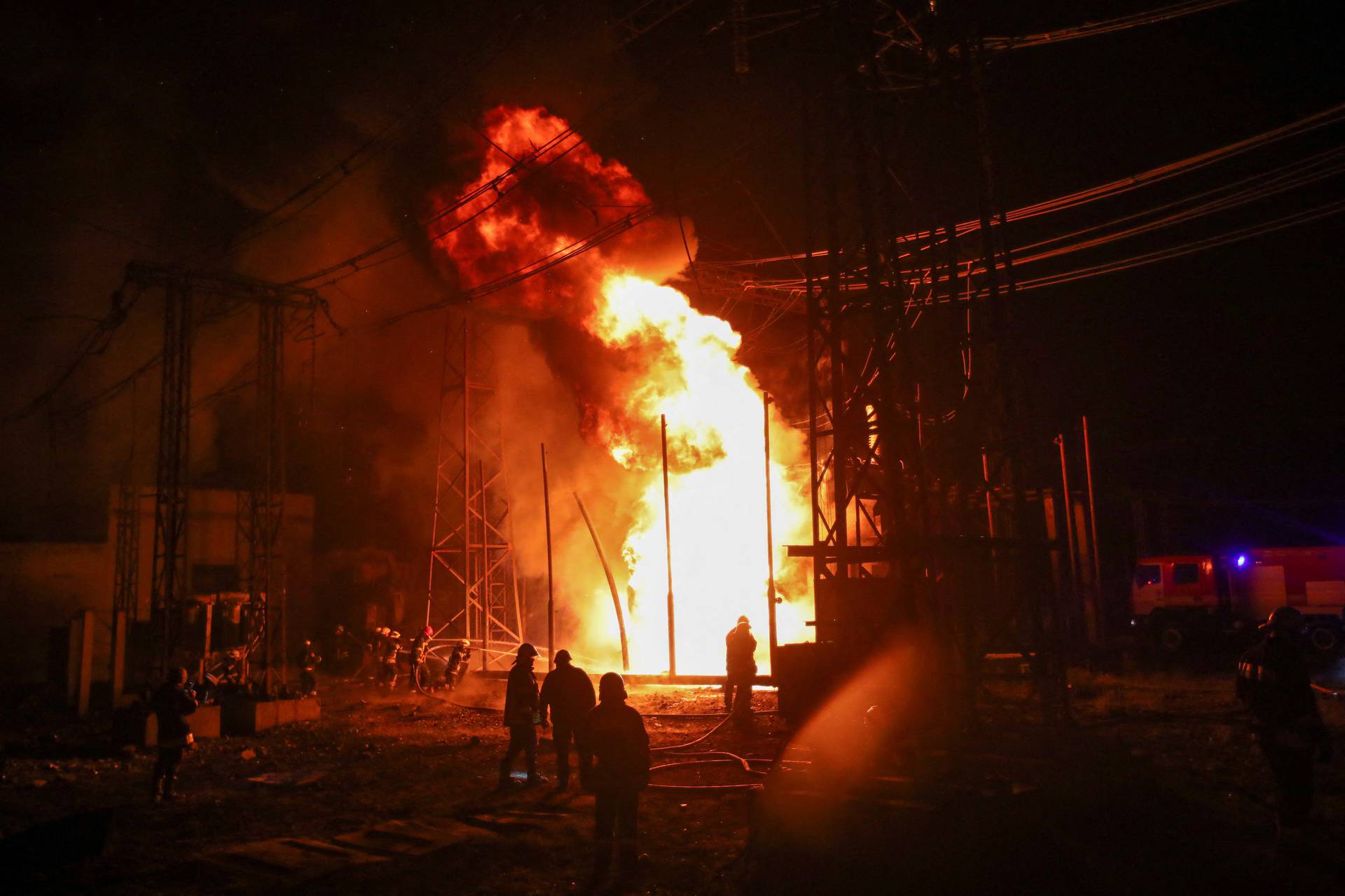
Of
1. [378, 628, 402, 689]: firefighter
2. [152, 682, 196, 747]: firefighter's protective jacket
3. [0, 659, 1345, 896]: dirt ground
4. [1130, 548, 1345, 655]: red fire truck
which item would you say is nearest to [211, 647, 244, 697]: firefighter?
Answer: [0, 659, 1345, 896]: dirt ground

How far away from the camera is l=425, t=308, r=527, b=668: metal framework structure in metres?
27.1

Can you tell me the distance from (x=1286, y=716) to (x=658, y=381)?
871 inches

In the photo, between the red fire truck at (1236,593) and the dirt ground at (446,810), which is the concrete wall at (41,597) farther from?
the red fire truck at (1236,593)

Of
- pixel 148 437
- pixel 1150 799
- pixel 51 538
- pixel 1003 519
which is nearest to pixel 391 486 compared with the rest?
pixel 148 437

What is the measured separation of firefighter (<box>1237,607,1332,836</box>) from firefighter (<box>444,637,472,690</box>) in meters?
20.2

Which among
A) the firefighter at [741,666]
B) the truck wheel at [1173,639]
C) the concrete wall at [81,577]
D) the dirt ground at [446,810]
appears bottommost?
the dirt ground at [446,810]

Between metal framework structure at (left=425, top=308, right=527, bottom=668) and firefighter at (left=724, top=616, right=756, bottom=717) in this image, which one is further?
metal framework structure at (left=425, top=308, right=527, bottom=668)

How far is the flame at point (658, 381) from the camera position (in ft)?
91.2

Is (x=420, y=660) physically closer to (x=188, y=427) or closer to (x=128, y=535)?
(x=188, y=427)

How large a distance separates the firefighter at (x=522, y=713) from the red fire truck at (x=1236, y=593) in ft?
83.9

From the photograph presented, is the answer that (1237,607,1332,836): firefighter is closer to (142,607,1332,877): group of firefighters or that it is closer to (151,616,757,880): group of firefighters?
(142,607,1332,877): group of firefighters

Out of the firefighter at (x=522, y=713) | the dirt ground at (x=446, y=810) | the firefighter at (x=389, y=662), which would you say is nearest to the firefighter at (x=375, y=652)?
the firefighter at (x=389, y=662)

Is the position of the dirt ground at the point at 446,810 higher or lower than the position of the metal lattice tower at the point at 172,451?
lower

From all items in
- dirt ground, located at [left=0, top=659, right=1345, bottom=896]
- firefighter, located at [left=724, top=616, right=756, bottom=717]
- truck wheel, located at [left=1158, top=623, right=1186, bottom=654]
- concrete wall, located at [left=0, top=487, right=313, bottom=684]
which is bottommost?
dirt ground, located at [left=0, top=659, right=1345, bottom=896]
